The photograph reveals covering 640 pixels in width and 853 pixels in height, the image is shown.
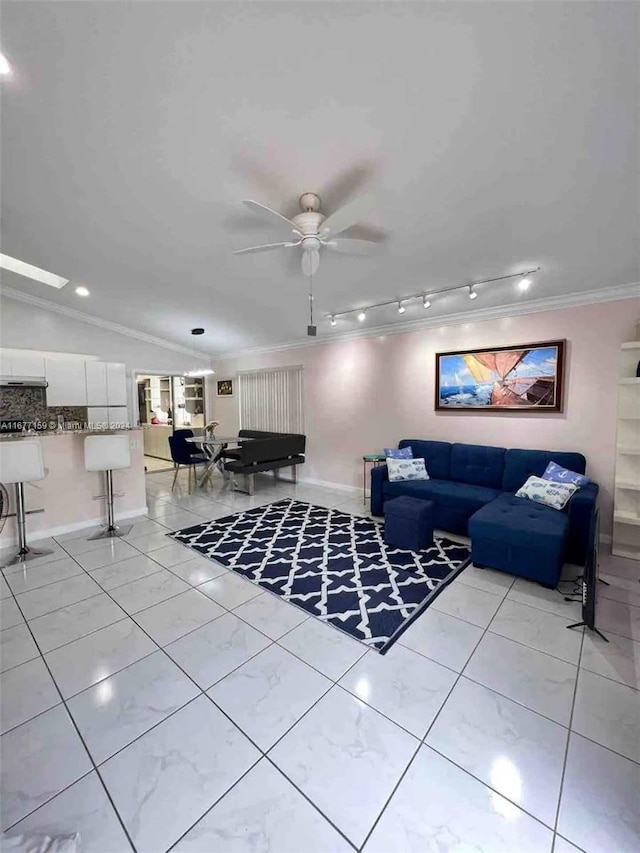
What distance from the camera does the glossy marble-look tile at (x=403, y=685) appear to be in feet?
5.16

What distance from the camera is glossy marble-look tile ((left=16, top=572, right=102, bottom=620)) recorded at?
2395 mm

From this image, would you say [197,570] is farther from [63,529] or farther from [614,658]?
[614,658]

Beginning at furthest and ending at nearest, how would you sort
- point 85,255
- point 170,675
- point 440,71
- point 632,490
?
point 85,255, point 632,490, point 170,675, point 440,71

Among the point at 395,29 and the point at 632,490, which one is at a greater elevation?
the point at 395,29

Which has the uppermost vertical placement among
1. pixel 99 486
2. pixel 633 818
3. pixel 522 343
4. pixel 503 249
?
pixel 503 249

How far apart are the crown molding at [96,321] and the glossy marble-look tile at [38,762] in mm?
5706

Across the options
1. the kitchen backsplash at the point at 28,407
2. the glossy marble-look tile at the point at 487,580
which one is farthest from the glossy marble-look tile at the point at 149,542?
the glossy marble-look tile at the point at 487,580

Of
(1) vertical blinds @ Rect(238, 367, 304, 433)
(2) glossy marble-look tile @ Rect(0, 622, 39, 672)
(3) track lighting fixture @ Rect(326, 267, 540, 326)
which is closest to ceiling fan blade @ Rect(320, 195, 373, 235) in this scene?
(3) track lighting fixture @ Rect(326, 267, 540, 326)

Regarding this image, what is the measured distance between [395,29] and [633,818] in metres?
3.11

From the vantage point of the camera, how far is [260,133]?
200 centimetres

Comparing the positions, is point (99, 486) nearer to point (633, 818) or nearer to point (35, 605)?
point (35, 605)

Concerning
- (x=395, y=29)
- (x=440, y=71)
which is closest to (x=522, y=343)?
(x=440, y=71)

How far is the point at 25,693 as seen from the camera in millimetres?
1705

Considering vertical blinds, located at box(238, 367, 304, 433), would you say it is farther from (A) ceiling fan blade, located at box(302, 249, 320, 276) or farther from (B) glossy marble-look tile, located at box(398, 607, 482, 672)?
(B) glossy marble-look tile, located at box(398, 607, 482, 672)
